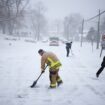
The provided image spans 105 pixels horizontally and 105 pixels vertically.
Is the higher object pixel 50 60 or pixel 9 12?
pixel 9 12

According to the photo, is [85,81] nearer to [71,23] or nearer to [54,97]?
[54,97]

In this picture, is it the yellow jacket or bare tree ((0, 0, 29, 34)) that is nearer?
the yellow jacket

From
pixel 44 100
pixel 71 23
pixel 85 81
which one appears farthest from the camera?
pixel 71 23

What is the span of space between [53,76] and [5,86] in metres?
2.24

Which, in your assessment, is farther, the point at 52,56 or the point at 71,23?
the point at 71,23

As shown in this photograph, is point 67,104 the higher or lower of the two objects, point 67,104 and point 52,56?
Result: the lower

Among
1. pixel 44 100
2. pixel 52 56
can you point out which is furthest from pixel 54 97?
pixel 52 56

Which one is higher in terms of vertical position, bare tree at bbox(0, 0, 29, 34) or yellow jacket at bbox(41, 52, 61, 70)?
bare tree at bbox(0, 0, 29, 34)

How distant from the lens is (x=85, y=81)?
10773 millimetres

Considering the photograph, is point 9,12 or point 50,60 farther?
point 9,12

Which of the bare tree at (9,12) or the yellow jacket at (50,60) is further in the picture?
the bare tree at (9,12)

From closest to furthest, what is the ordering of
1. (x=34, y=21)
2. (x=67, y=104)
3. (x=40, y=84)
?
(x=67, y=104) → (x=40, y=84) → (x=34, y=21)

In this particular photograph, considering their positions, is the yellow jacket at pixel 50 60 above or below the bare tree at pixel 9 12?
below

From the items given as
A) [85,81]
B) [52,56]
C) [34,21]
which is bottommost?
[85,81]
